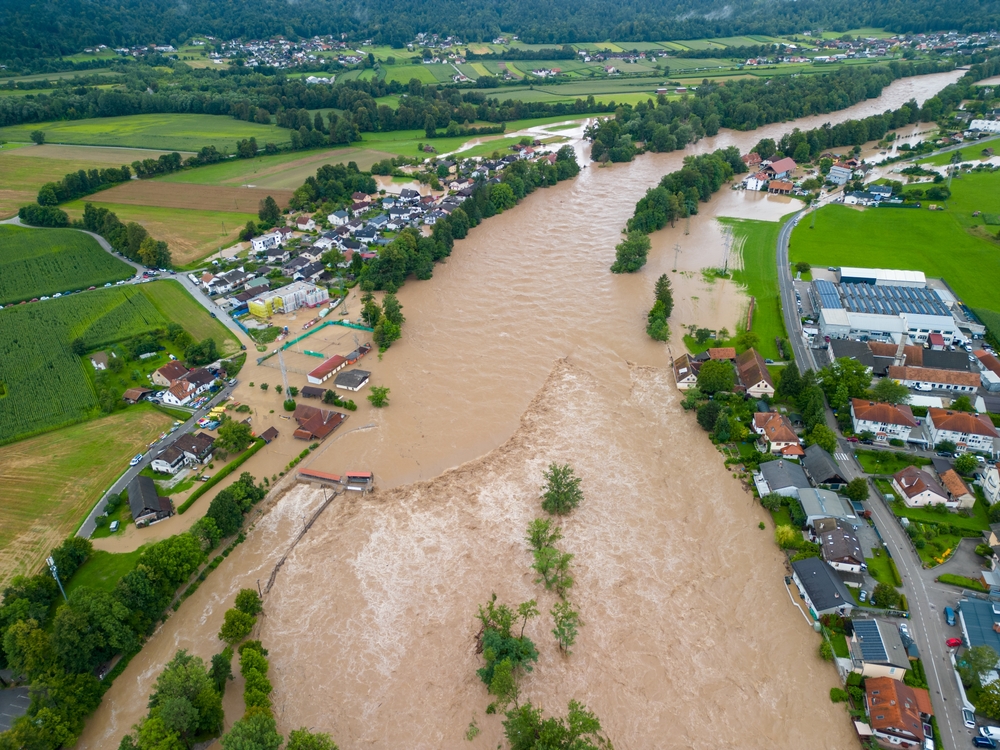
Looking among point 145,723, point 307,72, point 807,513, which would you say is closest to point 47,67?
point 307,72

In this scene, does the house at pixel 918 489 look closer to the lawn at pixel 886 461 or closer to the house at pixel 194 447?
the lawn at pixel 886 461

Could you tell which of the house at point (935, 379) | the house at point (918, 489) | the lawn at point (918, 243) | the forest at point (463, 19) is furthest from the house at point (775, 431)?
the forest at point (463, 19)

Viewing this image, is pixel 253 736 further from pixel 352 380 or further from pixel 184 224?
pixel 184 224

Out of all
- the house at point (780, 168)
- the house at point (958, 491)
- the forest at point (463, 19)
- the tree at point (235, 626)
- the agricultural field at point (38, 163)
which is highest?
the forest at point (463, 19)

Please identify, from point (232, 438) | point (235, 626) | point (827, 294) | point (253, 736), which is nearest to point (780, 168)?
point (827, 294)

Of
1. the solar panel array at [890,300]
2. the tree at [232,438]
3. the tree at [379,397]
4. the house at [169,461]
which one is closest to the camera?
the house at [169,461]

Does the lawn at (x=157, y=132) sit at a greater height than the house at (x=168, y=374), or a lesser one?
greater

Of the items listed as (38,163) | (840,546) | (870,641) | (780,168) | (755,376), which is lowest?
(870,641)
